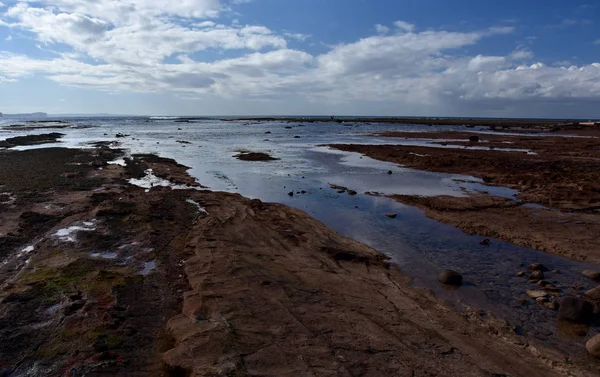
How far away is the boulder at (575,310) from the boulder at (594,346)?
1373 mm

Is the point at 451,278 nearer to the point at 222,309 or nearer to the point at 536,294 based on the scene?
the point at 536,294

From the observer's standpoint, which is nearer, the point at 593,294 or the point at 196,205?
the point at 593,294

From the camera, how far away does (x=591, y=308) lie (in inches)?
383

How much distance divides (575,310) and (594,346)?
1665mm

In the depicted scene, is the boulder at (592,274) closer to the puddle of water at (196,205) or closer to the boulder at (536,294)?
the boulder at (536,294)

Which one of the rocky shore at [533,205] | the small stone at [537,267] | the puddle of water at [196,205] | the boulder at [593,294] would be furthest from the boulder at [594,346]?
the puddle of water at [196,205]

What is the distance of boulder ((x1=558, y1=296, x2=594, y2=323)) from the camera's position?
952 cm

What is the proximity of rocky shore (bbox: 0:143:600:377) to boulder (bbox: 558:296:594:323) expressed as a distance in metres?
1.61

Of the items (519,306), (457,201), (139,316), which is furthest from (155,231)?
(457,201)

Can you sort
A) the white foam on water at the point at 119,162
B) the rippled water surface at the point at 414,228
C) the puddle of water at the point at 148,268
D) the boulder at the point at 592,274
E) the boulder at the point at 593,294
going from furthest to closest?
1. the white foam on water at the point at 119,162
2. the boulder at the point at 592,274
3. the puddle of water at the point at 148,268
4. the rippled water surface at the point at 414,228
5. the boulder at the point at 593,294

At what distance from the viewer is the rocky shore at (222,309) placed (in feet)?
22.6

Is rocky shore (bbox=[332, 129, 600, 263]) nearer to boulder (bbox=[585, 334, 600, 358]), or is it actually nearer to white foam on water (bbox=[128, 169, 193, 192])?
boulder (bbox=[585, 334, 600, 358])

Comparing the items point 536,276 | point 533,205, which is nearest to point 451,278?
point 536,276

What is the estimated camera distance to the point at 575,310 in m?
9.57
